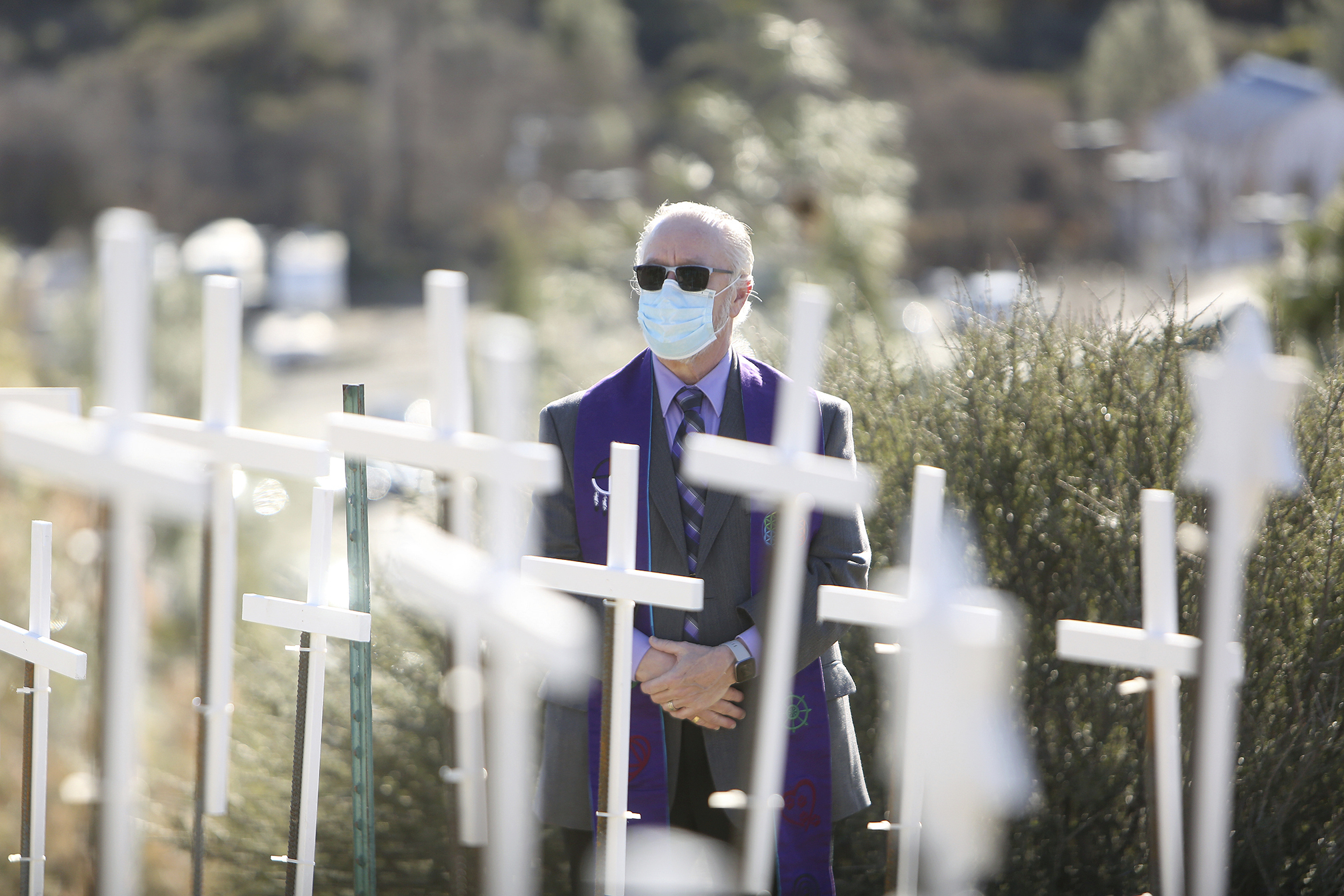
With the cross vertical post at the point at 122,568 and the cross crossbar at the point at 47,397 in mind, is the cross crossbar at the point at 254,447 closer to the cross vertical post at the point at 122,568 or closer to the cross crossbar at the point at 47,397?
the cross vertical post at the point at 122,568

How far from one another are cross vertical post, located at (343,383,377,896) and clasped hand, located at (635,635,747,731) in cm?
51

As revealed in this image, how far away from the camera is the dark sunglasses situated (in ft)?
7.38

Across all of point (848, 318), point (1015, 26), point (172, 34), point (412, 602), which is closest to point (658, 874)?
point (412, 602)

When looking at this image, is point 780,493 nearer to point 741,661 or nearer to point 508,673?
point 508,673

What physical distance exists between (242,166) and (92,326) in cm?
3936

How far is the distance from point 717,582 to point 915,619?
79 cm

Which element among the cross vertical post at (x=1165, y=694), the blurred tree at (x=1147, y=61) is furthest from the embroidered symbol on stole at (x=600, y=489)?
the blurred tree at (x=1147, y=61)

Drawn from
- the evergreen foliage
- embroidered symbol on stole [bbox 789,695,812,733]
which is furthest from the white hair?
the evergreen foliage

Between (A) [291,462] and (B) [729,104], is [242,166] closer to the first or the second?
(B) [729,104]

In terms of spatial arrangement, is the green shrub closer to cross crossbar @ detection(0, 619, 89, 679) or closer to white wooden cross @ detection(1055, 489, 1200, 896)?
white wooden cross @ detection(1055, 489, 1200, 896)

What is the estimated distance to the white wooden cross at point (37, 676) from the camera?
2.42 meters

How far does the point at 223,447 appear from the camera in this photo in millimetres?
1896

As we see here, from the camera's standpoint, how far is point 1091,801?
10.1 ft

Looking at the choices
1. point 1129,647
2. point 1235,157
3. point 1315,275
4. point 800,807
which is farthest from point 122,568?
point 1235,157
